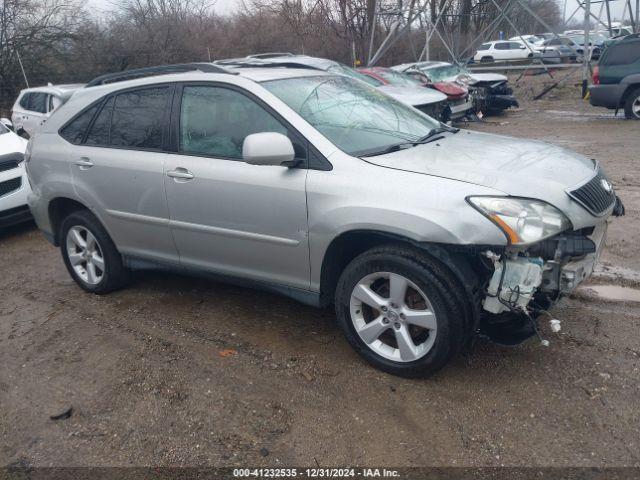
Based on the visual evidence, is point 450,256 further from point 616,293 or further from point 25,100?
point 25,100

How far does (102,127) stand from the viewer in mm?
4438

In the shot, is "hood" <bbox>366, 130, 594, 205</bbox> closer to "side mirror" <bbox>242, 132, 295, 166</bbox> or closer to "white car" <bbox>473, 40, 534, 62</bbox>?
"side mirror" <bbox>242, 132, 295, 166</bbox>

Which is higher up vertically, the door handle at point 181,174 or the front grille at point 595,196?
the door handle at point 181,174

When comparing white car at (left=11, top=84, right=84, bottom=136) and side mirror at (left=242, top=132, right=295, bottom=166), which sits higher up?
side mirror at (left=242, top=132, right=295, bottom=166)

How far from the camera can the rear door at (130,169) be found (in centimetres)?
404

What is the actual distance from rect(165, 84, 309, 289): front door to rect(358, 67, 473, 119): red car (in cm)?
879

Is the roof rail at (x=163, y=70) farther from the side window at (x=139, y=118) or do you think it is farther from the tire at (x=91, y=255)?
the tire at (x=91, y=255)

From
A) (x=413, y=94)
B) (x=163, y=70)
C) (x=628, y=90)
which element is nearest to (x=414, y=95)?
(x=413, y=94)

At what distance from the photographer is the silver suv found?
→ 2924mm

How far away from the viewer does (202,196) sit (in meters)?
3.74

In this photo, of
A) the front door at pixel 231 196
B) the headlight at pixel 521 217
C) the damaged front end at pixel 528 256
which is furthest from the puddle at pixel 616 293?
the front door at pixel 231 196

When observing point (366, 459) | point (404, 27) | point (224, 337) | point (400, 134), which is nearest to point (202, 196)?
point (224, 337)

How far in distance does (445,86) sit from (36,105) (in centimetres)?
908

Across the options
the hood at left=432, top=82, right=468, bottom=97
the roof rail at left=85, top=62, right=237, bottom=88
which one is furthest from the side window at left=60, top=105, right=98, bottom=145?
the hood at left=432, top=82, right=468, bottom=97
